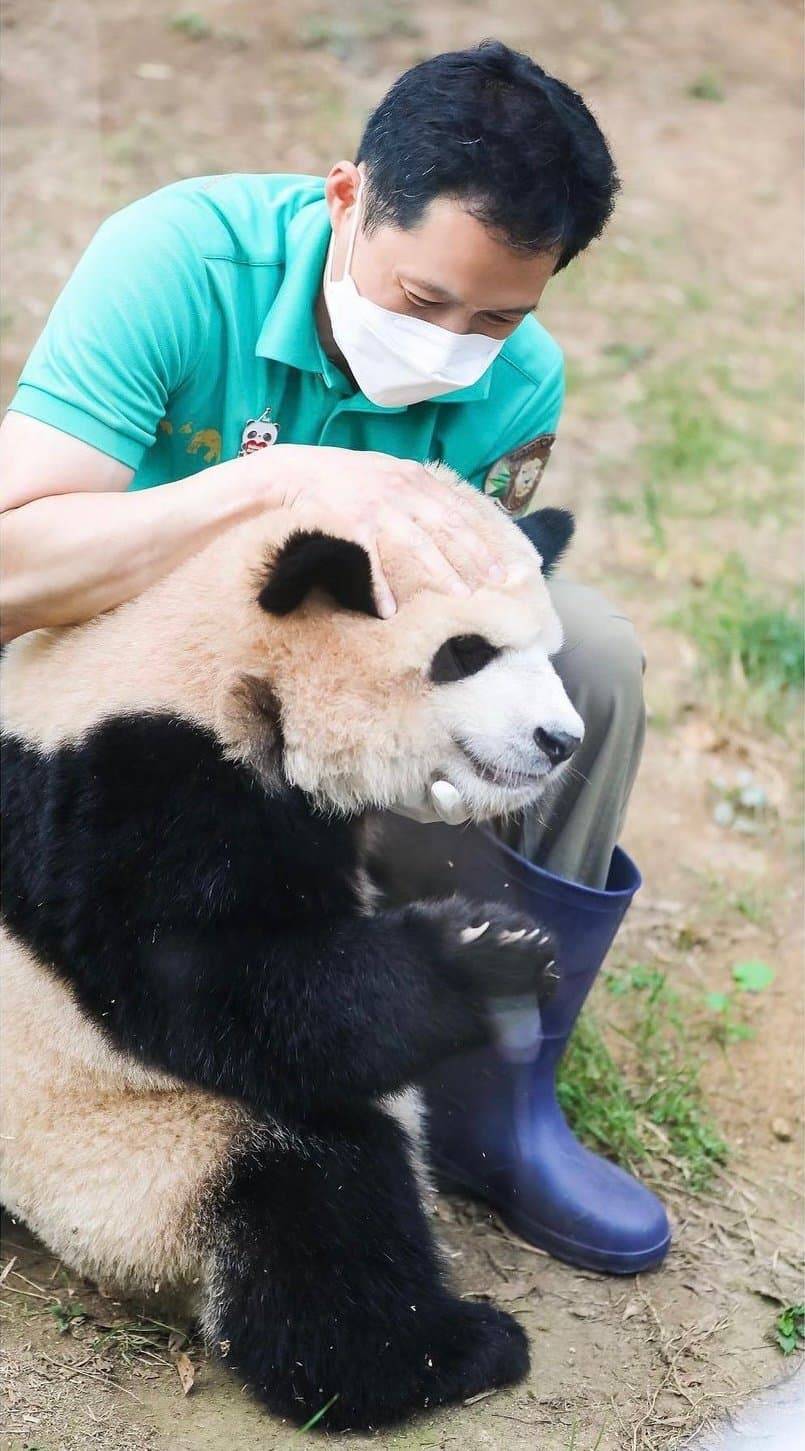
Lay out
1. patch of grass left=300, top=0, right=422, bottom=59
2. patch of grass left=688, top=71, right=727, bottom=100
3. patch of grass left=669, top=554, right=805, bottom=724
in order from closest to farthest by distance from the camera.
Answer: patch of grass left=669, top=554, right=805, bottom=724, patch of grass left=300, top=0, right=422, bottom=59, patch of grass left=688, top=71, right=727, bottom=100

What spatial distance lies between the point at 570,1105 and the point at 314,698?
1.24 meters

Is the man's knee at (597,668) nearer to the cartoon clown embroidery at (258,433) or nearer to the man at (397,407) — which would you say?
the man at (397,407)

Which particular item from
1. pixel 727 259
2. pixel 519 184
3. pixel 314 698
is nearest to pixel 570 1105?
pixel 314 698

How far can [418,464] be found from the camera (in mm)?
2049

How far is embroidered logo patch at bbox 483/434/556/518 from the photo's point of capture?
254 centimetres

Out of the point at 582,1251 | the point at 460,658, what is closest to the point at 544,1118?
the point at 582,1251

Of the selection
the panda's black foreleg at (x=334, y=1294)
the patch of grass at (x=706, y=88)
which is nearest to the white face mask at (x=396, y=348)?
the panda's black foreleg at (x=334, y=1294)

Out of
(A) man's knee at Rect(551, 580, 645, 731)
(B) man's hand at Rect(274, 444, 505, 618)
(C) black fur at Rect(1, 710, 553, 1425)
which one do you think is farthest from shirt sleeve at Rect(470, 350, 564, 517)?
(C) black fur at Rect(1, 710, 553, 1425)

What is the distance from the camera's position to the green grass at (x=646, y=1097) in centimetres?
267

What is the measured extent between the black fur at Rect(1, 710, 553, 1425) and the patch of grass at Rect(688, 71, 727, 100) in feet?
22.0

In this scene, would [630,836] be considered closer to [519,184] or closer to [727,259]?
[519,184]

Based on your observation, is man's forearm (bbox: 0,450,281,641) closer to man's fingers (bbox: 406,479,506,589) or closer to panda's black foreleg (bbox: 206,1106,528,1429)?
man's fingers (bbox: 406,479,506,589)

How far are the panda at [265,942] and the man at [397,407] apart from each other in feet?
0.29

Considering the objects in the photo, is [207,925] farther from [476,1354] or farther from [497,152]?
[497,152]
